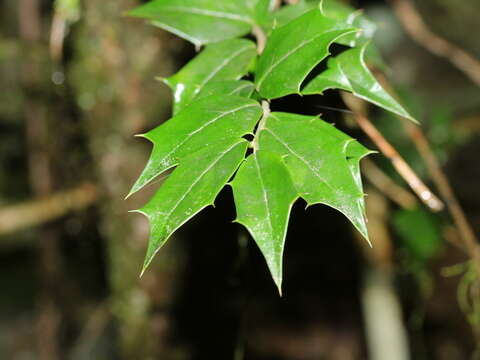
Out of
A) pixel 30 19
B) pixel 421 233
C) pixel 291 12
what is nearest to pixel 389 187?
pixel 421 233

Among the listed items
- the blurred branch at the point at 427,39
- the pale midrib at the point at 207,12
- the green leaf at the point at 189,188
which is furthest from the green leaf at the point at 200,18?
the blurred branch at the point at 427,39

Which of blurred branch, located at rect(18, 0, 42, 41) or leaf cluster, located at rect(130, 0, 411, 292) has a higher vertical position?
leaf cluster, located at rect(130, 0, 411, 292)

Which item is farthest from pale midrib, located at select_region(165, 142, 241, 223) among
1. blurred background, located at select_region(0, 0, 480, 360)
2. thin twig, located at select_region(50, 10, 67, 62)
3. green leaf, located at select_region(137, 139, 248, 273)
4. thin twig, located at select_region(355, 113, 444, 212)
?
thin twig, located at select_region(50, 10, 67, 62)

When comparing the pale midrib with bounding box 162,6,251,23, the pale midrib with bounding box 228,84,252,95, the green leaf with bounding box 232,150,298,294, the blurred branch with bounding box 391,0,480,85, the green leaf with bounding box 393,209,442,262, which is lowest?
the green leaf with bounding box 393,209,442,262

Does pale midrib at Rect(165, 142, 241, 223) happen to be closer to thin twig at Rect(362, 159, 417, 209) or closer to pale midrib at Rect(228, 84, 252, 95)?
pale midrib at Rect(228, 84, 252, 95)

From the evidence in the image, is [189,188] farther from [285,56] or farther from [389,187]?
[389,187]

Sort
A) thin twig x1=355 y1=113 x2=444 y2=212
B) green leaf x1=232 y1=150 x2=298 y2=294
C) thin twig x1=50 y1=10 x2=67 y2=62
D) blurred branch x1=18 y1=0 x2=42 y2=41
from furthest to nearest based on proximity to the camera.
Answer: blurred branch x1=18 y1=0 x2=42 y2=41
thin twig x1=50 y1=10 x2=67 y2=62
thin twig x1=355 y1=113 x2=444 y2=212
green leaf x1=232 y1=150 x2=298 y2=294

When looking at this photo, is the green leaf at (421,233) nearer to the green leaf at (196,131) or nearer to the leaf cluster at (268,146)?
the leaf cluster at (268,146)
